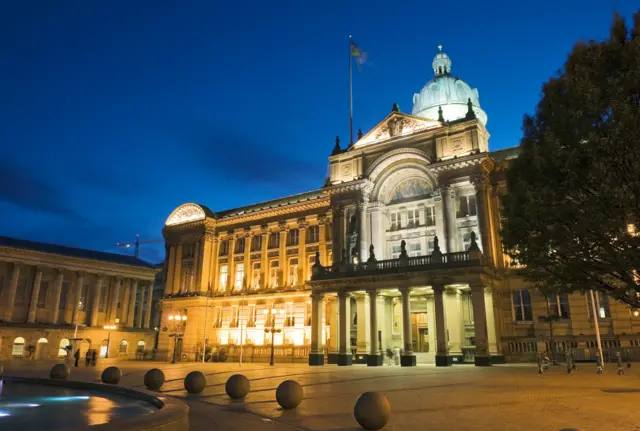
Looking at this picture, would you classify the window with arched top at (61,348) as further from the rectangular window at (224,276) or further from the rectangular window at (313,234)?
the rectangular window at (313,234)

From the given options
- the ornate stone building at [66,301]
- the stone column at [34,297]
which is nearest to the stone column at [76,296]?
the ornate stone building at [66,301]

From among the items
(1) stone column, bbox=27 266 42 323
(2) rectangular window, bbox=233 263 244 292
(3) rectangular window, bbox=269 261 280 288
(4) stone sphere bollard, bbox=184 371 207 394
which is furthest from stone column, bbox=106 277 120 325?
(4) stone sphere bollard, bbox=184 371 207 394

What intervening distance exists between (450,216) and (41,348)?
5554 cm

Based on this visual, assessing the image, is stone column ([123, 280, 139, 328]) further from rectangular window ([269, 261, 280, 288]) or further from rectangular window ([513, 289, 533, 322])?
rectangular window ([513, 289, 533, 322])

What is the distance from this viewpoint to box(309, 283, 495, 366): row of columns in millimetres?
32844

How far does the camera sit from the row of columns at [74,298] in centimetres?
6178

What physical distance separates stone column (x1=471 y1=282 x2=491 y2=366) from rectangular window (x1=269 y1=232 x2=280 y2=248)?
26669mm

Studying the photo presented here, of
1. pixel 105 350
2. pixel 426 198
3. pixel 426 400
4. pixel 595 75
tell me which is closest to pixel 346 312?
pixel 426 198

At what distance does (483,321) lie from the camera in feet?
108

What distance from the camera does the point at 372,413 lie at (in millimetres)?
9719

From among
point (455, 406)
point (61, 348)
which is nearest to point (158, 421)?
point (455, 406)

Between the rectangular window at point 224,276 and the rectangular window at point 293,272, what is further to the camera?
the rectangular window at point 224,276

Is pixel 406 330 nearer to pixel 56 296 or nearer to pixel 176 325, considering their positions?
pixel 176 325

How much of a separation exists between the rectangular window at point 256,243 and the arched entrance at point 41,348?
31.8 m
